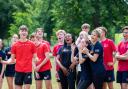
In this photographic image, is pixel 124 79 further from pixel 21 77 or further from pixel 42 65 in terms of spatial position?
pixel 21 77

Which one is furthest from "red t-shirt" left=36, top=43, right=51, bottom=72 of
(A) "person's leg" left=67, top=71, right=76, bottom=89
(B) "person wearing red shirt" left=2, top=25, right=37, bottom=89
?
(B) "person wearing red shirt" left=2, top=25, right=37, bottom=89

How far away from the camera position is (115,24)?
39.2 metres

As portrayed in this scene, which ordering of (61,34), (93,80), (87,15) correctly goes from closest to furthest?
(93,80), (61,34), (87,15)

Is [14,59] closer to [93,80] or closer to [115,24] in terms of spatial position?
[93,80]

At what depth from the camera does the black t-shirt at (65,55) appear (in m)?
11.7

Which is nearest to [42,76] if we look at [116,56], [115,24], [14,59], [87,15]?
[14,59]

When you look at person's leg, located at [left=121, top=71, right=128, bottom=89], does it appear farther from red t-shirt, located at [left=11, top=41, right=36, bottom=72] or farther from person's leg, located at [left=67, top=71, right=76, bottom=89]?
red t-shirt, located at [left=11, top=41, right=36, bottom=72]

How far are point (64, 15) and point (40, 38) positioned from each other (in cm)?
2699

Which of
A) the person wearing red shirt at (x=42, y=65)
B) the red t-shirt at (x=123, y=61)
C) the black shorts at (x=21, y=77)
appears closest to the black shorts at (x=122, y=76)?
the red t-shirt at (x=123, y=61)

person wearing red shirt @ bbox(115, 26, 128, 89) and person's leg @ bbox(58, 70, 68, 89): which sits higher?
person wearing red shirt @ bbox(115, 26, 128, 89)

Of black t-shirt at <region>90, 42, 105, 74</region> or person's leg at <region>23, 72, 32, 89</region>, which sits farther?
person's leg at <region>23, 72, 32, 89</region>

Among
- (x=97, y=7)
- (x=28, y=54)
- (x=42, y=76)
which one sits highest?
(x=97, y=7)

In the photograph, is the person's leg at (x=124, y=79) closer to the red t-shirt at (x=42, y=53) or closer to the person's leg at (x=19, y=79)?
the red t-shirt at (x=42, y=53)

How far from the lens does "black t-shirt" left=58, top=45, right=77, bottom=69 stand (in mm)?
11703
